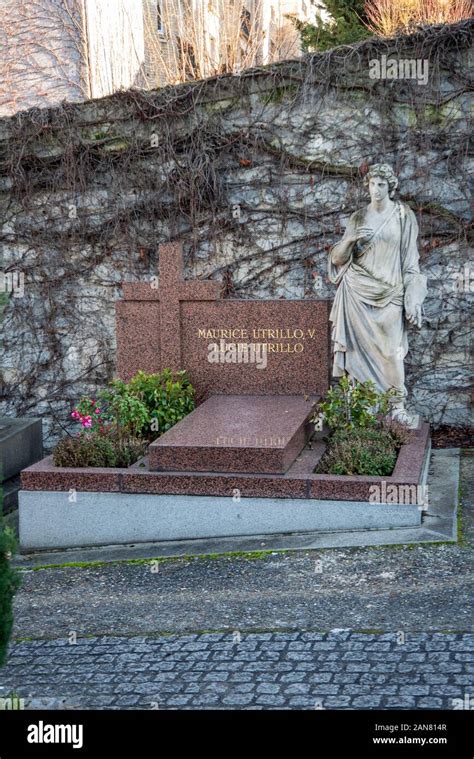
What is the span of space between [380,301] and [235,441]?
2.13m

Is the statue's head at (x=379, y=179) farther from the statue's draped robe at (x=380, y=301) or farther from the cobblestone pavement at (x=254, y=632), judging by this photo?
the cobblestone pavement at (x=254, y=632)

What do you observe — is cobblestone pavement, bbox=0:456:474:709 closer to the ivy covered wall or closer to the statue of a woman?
the statue of a woman

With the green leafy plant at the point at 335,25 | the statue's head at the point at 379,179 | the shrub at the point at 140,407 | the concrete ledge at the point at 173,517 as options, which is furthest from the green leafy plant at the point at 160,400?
the green leafy plant at the point at 335,25

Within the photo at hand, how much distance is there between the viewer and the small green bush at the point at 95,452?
742 cm

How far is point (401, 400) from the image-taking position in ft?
26.6

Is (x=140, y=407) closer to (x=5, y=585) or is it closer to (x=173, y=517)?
(x=173, y=517)

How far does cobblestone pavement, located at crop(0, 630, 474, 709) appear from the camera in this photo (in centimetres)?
413

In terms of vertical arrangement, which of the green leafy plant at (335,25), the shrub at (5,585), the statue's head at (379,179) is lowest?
the shrub at (5,585)

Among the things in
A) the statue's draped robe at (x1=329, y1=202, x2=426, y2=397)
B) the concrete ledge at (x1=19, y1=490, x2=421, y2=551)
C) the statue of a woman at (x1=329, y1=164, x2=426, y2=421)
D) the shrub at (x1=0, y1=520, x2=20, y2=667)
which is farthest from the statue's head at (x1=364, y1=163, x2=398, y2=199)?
the shrub at (x1=0, y1=520, x2=20, y2=667)

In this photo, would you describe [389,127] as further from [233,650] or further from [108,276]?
[233,650]

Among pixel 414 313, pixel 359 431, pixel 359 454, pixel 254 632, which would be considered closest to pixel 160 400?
pixel 359 431

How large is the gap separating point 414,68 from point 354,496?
6.04 meters

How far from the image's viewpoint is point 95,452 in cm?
745

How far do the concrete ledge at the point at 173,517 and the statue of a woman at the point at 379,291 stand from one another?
1749 millimetres
